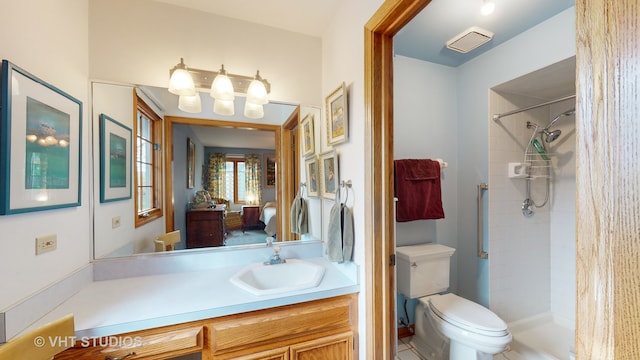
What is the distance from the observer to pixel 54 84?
1130 mm

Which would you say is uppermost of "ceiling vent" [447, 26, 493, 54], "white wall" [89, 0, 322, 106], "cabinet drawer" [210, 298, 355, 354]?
"ceiling vent" [447, 26, 493, 54]

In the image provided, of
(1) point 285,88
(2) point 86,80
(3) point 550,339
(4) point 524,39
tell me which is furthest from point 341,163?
(3) point 550,339

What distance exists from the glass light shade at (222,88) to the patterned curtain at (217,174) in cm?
41

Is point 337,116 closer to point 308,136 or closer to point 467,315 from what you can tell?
point 308,136

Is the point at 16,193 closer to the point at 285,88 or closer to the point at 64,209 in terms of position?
the point at 64,209

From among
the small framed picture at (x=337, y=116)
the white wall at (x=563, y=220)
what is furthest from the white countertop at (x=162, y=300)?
the white wall at (x=563, y=220)

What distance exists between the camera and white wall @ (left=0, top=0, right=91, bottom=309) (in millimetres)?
900

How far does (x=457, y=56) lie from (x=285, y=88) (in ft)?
5.10

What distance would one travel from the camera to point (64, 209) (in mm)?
1167

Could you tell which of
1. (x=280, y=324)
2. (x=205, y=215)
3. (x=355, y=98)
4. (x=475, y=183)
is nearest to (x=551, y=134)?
(x=475, y=183)

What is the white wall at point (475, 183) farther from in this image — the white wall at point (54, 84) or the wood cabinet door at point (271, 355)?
the white wall at point (54, 84)

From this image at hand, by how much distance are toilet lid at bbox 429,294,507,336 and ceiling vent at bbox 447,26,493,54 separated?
1.92 meters

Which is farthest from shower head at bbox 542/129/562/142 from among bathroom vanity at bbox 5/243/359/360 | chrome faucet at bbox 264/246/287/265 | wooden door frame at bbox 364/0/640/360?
chrome faucet at bbox 264/246/287/265

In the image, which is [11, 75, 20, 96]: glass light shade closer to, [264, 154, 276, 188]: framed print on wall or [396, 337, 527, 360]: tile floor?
[264, 154, 276, 188]: framed print on wall
